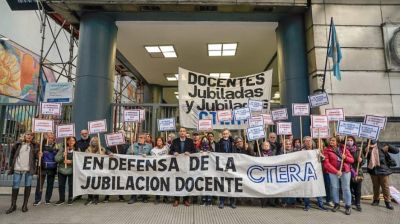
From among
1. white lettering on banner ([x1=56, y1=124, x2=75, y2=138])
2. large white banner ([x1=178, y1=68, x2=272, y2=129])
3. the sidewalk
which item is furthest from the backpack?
large white banner ([x1=178, y1=68, x2=272, y2=129])

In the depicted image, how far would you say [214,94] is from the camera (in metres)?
10.2

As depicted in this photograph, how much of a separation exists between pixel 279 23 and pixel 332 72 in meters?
2.93

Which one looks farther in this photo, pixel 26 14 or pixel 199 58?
pixel 26 14

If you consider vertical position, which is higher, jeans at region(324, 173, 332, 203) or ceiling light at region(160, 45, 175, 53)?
ceiling light at region(160, 45, 175, 53)

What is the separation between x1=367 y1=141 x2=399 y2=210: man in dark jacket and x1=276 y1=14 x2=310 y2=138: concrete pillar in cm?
287

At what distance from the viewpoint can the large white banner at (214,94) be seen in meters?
9.84

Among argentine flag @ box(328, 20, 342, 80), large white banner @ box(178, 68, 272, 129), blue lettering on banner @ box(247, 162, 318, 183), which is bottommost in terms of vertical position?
blue lettering on banner @ box(247, 162, 318, 183)

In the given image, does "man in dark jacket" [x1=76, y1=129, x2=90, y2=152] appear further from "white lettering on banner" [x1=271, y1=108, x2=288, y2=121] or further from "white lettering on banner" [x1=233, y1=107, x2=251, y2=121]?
"white lettering on banner" [x1=271, y1=108, x2=288, y2=121]

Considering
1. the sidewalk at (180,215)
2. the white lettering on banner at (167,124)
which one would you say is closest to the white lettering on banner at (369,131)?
the sidewalk at (180,215)

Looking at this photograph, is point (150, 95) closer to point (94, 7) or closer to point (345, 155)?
point (94, 7)

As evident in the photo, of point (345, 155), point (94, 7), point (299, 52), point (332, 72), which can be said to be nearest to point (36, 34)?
point (94, 7)

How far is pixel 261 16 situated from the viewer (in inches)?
425

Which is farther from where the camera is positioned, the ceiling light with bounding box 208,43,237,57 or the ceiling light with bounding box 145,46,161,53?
the ceiling light with bounding box 145,46,161,53

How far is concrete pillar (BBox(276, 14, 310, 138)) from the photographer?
33.8 ft
